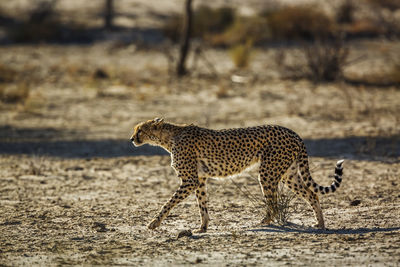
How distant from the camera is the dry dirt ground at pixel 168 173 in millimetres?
5969

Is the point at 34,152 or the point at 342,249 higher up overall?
the point at 342,249

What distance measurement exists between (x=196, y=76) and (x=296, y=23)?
761 centimetres

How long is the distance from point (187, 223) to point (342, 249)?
186 cm

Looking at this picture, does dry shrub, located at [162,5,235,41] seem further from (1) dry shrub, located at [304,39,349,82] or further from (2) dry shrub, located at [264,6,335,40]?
(1) dry shrub, located at [304,39,349,82]

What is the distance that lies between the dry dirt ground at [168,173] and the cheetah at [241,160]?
0.81 ft

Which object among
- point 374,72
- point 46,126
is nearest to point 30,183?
point 46,126

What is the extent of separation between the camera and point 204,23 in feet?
86.9

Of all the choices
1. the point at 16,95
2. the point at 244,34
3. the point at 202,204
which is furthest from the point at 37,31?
the point at 202,204

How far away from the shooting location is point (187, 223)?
7.06 m

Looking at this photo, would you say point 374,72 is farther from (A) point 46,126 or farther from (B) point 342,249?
(B) point 342,249

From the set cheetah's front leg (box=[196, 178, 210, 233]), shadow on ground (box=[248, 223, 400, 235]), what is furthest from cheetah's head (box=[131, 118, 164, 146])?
shadow on ground (box=[248, 223, 400, 235])

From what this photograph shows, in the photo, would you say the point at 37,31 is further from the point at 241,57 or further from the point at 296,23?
the point at 241,57

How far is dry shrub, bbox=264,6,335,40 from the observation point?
23953mm

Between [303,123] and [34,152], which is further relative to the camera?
[303,123]
